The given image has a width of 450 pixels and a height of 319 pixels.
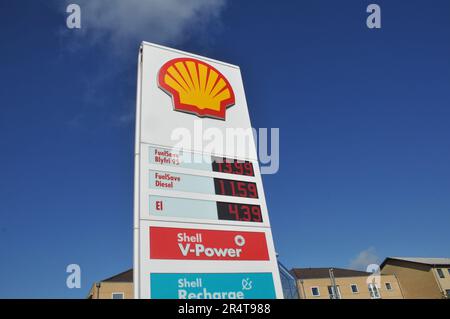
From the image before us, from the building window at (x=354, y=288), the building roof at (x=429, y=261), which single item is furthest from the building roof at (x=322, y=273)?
the building roof at (x=429, y=261)

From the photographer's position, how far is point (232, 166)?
23.6 feet

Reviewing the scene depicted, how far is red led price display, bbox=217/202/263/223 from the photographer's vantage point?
6395 millimetres

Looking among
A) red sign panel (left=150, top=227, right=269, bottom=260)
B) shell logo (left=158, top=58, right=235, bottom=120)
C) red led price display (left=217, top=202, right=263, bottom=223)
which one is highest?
shell logo (left=158, top=58, right=235, bottom=120)

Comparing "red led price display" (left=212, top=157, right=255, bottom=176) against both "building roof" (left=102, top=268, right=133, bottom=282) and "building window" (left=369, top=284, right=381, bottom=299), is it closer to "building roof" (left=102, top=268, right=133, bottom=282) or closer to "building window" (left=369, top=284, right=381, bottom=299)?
"building roof" (left=102, top=268, right=133, bottom=282)

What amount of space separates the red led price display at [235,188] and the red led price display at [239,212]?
0.26 metres

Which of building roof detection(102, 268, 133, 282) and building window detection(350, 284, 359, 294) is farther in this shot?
building window detection(350, 284, 359, 294)

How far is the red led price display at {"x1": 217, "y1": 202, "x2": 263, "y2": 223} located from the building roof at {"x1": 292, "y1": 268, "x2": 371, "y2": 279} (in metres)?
43.2

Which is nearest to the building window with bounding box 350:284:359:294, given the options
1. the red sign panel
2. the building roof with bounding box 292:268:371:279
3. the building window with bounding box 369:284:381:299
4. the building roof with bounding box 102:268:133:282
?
the building roof with bounding box 292:268:371:279

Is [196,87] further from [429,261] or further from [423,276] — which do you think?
[429,261]

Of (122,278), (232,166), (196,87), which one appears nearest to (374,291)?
(122,278)

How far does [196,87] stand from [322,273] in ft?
154

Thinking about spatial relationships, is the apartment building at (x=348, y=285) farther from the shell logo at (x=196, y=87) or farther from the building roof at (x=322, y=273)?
the shell logo at (x=196, y=87)

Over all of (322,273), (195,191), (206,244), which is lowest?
(206,244)
